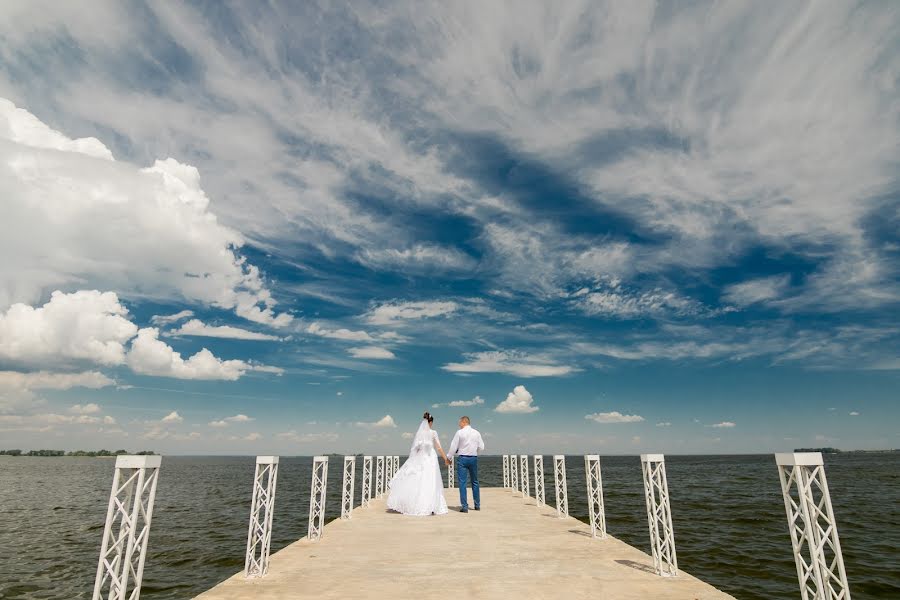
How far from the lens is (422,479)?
14297mm

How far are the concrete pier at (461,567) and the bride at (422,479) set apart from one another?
1828mm

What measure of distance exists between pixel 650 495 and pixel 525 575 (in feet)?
8.46

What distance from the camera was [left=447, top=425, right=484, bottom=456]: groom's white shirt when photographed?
47.0 feet

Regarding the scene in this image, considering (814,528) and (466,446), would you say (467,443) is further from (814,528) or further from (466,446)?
(814,528)

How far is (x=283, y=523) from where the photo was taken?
25.0 metres

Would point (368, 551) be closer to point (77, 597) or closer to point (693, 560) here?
point (77, 597)

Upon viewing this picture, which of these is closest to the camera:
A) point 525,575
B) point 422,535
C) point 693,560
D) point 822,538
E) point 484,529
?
point 822,538

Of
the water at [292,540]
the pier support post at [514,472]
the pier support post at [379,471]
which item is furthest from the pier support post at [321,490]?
the pier support post at [514,472]

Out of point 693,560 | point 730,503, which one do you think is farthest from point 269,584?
point 730,503

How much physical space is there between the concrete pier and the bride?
183cm

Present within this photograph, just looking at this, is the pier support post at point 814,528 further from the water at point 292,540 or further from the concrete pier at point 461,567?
the water at point 292,540

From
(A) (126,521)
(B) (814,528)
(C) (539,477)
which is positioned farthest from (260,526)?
(C) (539,477)

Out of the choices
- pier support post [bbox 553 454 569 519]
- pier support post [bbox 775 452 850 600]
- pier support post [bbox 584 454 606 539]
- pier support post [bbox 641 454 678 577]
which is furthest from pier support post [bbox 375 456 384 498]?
pier support post [bbox 775 452 850 600]

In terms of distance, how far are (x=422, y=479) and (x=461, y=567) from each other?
253 inches
